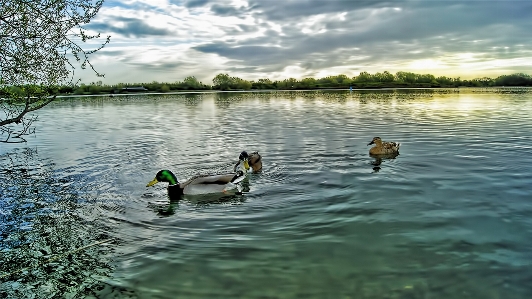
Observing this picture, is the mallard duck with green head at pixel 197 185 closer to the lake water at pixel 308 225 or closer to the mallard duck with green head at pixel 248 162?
the lake water at pixel 308 225

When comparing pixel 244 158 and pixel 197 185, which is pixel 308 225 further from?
pixel 244 158

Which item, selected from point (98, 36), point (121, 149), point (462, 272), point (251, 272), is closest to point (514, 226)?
point (462, 272)

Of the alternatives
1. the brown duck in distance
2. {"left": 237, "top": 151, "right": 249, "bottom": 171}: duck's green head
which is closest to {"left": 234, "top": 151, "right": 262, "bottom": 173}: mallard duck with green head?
{"left": 237, "top": 151, "right": 249, "bottom": 171}: duck's green head

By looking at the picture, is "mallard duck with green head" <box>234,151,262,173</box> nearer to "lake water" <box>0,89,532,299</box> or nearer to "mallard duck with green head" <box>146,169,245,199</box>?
"lake water" <box>0,89,532,299</box>

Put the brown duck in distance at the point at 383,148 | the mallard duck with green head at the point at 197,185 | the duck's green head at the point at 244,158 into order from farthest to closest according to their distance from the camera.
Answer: the brown duck in distance at the point at 383,148, the duck's green head at the point at 244,158, the mallard duck with green head at the point at 197,185

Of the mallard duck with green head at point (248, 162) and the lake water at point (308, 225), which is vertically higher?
the mallard duck with green head at point (248, 162)

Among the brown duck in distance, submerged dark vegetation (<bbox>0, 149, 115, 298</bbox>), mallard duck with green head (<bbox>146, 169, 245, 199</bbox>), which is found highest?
the brown duck in distance

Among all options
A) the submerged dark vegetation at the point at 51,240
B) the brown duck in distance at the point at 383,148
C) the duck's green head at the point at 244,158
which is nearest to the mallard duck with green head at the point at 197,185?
the duck's green head at the point at 244,158

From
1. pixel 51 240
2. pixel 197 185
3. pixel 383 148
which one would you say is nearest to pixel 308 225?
pixel 197 185

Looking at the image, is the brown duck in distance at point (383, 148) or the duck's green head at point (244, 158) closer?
the duck's green head at point (244, 158)

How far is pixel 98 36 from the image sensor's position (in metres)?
12.2

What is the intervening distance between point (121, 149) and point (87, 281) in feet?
49.1

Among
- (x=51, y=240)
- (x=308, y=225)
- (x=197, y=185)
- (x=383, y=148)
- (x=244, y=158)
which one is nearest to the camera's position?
(x=51, y=240)

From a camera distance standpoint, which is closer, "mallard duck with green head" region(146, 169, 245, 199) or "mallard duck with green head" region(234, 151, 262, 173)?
"mallard duck with green head" region(146, 169, 245, 199)
